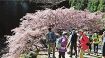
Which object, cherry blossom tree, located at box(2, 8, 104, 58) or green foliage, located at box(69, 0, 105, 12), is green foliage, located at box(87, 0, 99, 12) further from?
cherry blossom tree, located at box(2, 8, 104, 58)

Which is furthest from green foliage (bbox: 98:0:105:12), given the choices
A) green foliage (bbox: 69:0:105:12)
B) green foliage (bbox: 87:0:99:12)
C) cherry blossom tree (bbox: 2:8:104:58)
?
cherry blossom tree (bbox: 2:8:104:58)

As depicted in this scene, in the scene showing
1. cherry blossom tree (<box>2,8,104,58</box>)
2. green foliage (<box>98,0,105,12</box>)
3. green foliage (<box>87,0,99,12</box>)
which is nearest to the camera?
cherry blossom tree (<box>2,8,104,58</box>)

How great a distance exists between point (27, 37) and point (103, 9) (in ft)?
76.5

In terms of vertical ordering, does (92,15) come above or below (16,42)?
above

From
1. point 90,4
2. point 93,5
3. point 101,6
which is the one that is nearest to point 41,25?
point 101,6

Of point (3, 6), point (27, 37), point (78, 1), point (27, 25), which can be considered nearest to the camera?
point (27, 37)

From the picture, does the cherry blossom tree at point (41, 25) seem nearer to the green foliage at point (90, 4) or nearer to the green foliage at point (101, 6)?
the green foliage at point (101, 6)

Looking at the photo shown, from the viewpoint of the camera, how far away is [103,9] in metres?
43.9

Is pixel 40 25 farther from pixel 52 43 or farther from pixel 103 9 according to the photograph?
pixel 103 9

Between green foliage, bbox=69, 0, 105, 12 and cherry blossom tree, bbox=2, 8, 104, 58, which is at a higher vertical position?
green foliage, bbox=69, 0, 105, 12

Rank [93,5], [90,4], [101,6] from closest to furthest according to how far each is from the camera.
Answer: [101,6] → [93,5] → [90,4]

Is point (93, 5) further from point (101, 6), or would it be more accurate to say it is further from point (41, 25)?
point (41, 25)

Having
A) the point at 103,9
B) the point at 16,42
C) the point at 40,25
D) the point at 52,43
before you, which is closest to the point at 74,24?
the point at 40,25

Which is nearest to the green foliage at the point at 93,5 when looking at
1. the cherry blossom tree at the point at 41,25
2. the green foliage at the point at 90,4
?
the green foliage at the point at 90,4
